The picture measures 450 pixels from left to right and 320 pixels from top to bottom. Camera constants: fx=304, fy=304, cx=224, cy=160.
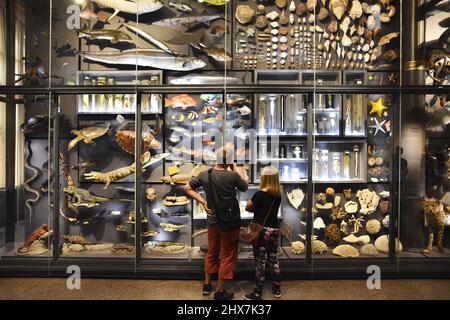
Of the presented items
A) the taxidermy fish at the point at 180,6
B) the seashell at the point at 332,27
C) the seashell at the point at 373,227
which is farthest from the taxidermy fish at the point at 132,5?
the seashell at the point at 373,227

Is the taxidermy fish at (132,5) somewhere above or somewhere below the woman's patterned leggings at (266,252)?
above

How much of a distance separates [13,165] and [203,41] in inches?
122

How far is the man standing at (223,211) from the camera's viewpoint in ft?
9.91

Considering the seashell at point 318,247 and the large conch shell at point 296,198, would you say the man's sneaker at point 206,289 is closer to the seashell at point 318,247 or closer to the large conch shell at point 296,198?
the seashell at point 318,247

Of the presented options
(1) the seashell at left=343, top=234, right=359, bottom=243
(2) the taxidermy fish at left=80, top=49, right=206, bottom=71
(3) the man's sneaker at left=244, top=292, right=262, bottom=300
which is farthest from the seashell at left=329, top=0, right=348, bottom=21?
(3) the man's sneaker at left=244, top=292, right=262, bottom=300

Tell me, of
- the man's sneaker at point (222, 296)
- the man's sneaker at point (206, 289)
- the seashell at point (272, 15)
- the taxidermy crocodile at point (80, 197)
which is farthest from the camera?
the seashell at point (272, 15)

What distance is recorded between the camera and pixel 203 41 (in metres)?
4.20

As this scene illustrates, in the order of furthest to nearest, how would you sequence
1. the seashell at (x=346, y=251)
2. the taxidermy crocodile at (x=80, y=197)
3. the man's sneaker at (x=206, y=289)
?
the taxidermy crocodile at (x=80, y=197) < the seashell at (x=346, y=251) < the man's sneaker at (x=206, y=289)

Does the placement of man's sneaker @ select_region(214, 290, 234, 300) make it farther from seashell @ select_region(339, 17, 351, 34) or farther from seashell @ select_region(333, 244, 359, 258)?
seashell @ select_region(339, 17, 351, 34)

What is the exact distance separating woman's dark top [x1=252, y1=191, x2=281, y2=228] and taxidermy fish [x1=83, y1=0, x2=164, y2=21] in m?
3.01

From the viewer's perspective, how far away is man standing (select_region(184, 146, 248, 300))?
3020 millimetres

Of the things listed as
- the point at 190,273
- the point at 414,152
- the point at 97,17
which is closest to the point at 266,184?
the point at 190,273

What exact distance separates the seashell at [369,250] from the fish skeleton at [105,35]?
13.9 ft

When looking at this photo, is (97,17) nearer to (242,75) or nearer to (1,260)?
(242,75)
